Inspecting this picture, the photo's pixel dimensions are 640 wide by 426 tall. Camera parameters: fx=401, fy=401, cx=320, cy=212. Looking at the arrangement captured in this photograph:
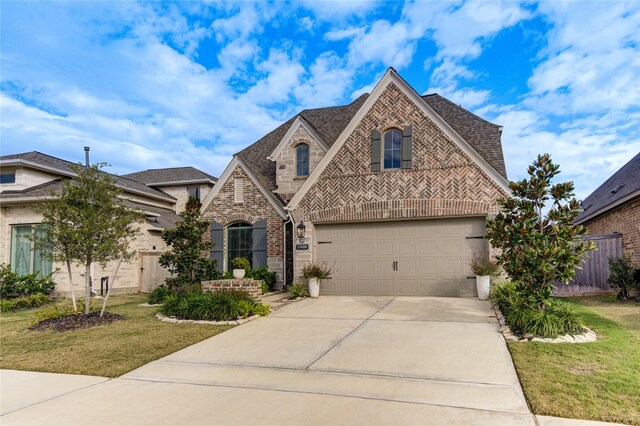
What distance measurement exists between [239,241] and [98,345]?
30.1 ft

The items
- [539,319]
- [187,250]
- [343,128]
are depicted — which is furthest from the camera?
[343,128]

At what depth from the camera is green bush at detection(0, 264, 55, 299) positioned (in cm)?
1368

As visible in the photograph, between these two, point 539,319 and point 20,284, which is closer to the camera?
point 539,319

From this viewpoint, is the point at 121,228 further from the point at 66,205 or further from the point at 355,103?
the point at 355,103

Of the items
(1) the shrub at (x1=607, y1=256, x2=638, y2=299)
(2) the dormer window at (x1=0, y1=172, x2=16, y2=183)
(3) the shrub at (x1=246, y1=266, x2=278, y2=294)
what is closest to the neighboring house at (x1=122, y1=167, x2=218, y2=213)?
(2) the dormer window at (x1=0, y1=172, x2=16, y2=183)

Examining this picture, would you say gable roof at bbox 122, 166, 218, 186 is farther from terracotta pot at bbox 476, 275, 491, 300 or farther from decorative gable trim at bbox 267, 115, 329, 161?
terracotta pot at bbox 476, 275, 491, 300

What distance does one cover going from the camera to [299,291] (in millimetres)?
12844

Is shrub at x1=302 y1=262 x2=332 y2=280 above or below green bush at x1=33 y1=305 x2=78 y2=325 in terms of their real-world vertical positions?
above

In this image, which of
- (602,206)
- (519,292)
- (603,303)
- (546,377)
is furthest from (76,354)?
(602,206)

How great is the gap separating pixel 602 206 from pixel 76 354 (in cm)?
1757

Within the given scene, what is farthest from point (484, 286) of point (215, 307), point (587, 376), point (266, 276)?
point (266, 276)

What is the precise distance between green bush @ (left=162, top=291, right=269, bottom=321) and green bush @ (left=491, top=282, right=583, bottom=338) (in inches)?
225

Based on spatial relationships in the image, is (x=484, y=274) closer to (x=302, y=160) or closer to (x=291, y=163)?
(x=302, y=160)

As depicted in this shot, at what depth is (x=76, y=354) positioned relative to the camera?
6836 millimetres
